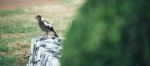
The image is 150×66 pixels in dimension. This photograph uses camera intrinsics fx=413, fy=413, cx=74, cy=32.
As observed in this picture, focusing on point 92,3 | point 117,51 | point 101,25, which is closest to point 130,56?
point 117,51

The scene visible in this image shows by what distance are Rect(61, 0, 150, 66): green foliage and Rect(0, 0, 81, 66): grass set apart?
30.5 ft

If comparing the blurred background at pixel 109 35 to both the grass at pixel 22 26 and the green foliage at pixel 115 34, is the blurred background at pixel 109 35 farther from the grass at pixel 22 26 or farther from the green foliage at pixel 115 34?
the grass at pixel 22 26

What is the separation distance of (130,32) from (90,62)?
36 centimetres

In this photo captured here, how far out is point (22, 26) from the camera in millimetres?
17547

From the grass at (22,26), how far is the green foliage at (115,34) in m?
9.28

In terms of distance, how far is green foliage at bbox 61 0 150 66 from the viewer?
98.3 inches

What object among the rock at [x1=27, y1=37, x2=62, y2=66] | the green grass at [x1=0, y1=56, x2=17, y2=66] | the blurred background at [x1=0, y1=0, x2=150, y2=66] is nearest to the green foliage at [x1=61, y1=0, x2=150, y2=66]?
the blurred background at [x1=0, y1=0, x2=150, y2=66]

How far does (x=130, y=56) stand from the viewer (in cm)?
254

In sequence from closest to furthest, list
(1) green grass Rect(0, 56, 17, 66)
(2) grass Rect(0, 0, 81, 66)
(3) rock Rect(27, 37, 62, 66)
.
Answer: (3) rock Rect(27, 37, 62, 66)
(1) green grass Rect(0, 56, 17, 66)
(2) grass Rect(0, 0, 81, 66)

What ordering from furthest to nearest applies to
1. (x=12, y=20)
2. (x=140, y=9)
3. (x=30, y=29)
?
(x=12, y=20) < (x=30, y=29) < (x=140, y=9)

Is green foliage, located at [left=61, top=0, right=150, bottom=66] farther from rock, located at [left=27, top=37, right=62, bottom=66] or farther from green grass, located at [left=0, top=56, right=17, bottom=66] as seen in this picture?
green grass, located at [left=0, top=56, right=17, bottom=66]

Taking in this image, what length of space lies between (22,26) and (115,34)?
15.2m

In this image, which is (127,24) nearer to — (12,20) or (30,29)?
(30,29)

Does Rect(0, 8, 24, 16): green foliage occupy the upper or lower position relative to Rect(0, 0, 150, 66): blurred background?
lower
